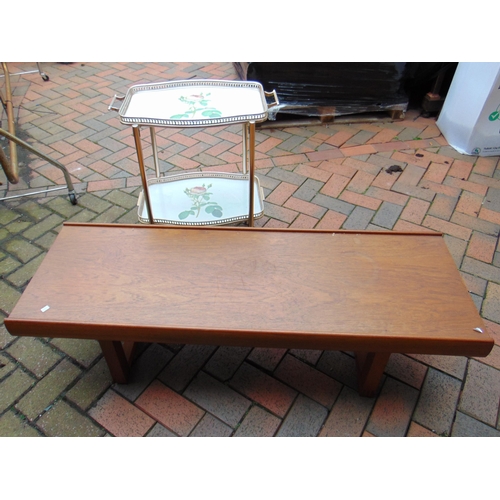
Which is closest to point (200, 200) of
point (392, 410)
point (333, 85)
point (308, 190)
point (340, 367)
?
point (308, 190)

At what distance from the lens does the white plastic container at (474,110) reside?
281 cm

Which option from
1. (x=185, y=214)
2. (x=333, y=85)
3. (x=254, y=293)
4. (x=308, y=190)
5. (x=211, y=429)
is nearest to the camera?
(x=254, y=293)

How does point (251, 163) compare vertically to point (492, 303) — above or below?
above

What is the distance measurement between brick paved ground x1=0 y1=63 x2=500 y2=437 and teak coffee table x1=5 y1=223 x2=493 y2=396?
0.19 metres

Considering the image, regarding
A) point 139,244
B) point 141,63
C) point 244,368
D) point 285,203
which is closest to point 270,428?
point 244,368

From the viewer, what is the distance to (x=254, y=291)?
4.68 feet

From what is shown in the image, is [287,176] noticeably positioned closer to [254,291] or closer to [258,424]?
[254,291]

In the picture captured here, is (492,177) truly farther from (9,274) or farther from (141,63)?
(141,63)

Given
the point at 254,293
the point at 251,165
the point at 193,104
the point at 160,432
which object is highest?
the point at 193,104

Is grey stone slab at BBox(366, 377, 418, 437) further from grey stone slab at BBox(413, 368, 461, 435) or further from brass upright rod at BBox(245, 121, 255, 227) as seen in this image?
brass upright rod at BBox(245, 121, 255, 227)

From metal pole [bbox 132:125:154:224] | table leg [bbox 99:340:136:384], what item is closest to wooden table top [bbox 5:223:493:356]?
table leg [bbox 99:340:136:384]

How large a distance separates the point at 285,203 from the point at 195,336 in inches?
60.0

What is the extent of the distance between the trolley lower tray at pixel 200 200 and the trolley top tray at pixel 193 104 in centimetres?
57

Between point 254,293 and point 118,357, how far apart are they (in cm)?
64
